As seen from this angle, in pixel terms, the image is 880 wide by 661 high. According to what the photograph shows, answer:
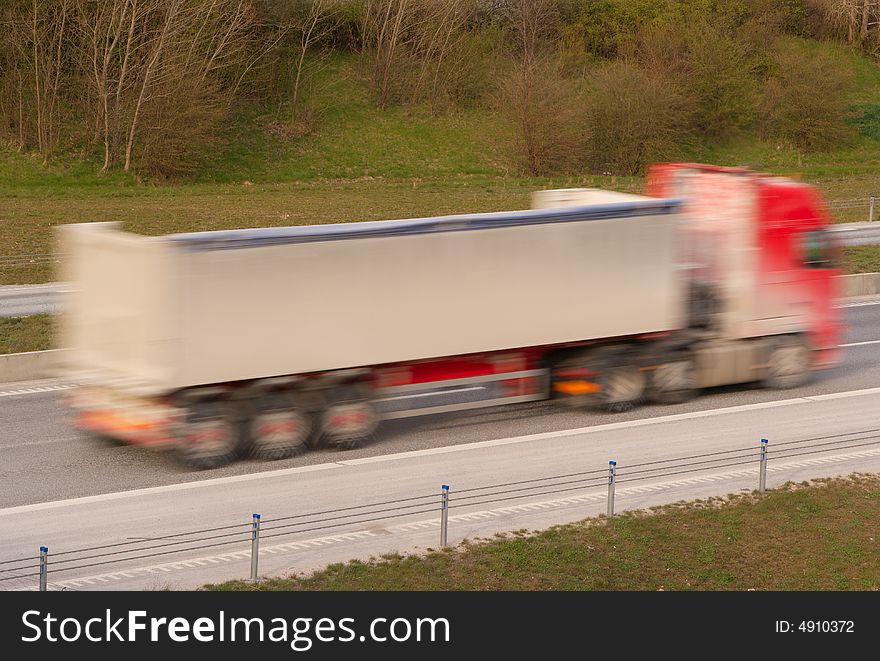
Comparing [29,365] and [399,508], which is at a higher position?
[29,365]

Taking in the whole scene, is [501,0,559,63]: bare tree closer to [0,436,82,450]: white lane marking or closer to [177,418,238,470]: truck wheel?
[0,436,82,450]: white lane marking

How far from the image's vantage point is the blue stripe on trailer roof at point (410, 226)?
14.9 metres

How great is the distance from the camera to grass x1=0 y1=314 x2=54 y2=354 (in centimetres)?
2209

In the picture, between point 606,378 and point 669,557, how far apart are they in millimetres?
5795

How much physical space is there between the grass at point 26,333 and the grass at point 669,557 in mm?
11756

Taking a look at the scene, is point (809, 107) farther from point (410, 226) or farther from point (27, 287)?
point (410, 226)

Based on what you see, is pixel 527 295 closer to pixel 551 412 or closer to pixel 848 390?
pixel 551 412

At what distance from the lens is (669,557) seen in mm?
12688

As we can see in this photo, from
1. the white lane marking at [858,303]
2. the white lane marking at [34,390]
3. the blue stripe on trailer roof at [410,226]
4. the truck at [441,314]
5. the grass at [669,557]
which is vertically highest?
the blue stripe on trailer roof at [410,226]

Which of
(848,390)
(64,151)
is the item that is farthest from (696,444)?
(64,151)

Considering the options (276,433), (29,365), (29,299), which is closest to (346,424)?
(276,433)

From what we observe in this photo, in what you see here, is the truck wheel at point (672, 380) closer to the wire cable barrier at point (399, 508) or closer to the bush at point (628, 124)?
the wire cable barrier at point (399, 508)

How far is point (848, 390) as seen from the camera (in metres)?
20.4

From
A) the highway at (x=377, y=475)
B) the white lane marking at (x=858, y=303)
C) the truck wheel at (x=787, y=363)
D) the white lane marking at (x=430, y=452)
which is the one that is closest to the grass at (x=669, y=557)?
the highway at (x=377, y=475)
